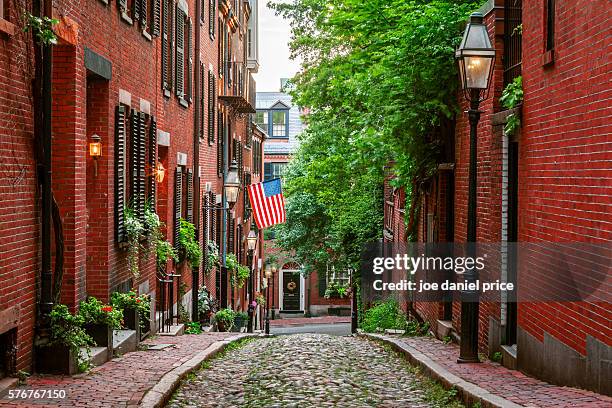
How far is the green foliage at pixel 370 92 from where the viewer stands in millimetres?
16297

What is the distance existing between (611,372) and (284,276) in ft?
176

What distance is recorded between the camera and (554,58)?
10031 mm

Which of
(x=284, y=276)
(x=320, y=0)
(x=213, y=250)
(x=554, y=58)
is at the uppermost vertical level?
(x=320, y=0)

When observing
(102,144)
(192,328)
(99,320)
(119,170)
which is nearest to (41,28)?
(102,144)

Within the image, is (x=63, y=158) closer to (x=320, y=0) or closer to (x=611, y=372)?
(x=611, y=372)

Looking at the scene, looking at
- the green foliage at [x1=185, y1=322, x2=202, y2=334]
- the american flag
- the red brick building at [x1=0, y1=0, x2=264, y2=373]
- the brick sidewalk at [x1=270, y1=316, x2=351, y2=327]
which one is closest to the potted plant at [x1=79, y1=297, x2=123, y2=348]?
the red brick building at [x1=0, y1=0, x2=264, y2=373]

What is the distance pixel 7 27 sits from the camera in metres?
8.86

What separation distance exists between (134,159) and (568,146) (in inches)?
321

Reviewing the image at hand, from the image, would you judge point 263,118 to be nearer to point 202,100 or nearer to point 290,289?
point 290,289

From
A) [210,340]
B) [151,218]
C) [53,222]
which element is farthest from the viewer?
[210,340]

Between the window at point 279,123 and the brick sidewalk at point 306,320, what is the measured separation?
1576 cm

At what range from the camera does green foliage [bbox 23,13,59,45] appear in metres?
9.49

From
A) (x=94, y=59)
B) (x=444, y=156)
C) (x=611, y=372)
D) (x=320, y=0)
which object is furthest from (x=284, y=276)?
(x=611, y=372)

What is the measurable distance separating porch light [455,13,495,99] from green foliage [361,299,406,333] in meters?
12.3
